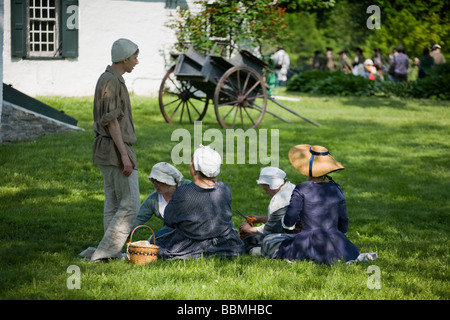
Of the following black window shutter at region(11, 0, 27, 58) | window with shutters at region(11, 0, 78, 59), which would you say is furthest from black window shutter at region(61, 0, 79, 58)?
black window shutter at region(11, 0, 27, 58)

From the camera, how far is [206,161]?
5.14m

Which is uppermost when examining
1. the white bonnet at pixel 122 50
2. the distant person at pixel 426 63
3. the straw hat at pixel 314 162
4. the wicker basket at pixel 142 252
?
the white bonnet at pixel 122 50

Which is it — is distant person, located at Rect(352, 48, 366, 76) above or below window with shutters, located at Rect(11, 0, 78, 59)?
below

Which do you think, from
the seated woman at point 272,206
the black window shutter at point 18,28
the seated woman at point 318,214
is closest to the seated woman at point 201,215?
the seated woman at point 272,206

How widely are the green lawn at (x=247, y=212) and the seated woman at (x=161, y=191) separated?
672mm

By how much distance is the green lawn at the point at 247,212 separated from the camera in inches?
179

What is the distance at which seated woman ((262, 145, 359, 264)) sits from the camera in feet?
17.2

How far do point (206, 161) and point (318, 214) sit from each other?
102 cm

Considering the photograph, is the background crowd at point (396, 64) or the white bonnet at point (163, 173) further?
the background crowd at point (396, 64)

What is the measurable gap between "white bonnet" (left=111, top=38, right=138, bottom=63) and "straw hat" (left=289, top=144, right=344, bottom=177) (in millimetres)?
1615

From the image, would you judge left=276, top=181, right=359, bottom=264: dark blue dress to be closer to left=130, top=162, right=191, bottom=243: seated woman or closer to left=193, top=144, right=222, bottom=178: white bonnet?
left=193, top=144, right=222, bottom=178: white bonnet

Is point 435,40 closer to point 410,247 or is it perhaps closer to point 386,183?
point 386,183

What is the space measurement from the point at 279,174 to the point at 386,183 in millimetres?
4337

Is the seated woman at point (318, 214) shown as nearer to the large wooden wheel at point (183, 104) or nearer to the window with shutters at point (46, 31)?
the large wooden wheel at point (183, 104)
